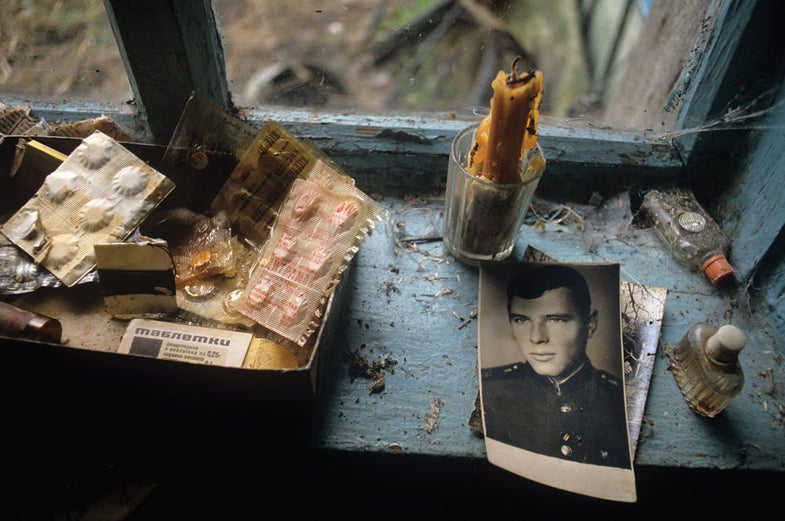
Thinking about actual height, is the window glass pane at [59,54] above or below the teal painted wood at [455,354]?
above

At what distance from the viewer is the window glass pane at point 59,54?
0.83 m

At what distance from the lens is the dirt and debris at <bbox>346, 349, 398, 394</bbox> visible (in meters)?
0.72

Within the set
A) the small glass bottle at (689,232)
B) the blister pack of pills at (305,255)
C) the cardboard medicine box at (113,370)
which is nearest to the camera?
the cardboard medicine box at (113,370)

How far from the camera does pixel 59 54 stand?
2.87 feet

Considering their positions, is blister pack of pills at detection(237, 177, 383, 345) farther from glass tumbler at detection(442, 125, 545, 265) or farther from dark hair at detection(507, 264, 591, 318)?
dark hair at detection(507, 264, 591, 318)

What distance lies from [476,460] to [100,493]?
0.48 meters

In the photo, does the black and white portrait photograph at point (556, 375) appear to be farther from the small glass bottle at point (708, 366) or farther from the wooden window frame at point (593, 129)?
the wooden window frame at point (593, 129)

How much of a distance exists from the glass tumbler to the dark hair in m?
0.07

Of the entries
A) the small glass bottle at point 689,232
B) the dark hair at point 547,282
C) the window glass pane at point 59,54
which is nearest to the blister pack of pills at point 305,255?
the dark hair at point 547,282

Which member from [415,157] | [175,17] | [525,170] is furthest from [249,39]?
[525,170]

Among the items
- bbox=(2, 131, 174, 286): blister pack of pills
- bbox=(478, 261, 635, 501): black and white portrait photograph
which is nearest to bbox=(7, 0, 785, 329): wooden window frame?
bbox=(2, 131, 174, 286): blister pack of pills

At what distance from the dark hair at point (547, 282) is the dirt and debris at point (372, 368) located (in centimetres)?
19

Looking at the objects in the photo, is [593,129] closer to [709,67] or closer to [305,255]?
[709,67]

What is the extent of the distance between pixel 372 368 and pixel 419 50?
0.55 metres
